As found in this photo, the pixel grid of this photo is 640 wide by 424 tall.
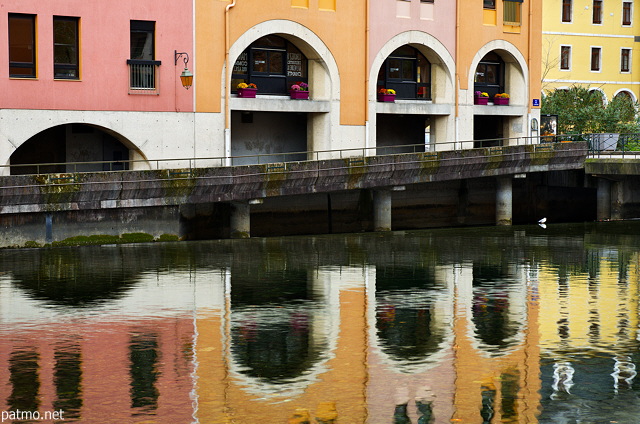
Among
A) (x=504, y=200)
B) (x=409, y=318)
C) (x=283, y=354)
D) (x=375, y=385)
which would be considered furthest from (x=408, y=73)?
(x=375, y=385)

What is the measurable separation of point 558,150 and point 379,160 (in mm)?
8461

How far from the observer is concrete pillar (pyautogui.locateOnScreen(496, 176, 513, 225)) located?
4259cm

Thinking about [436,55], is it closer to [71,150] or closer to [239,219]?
[239,219]

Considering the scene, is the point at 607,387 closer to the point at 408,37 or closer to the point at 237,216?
the point at 237,216

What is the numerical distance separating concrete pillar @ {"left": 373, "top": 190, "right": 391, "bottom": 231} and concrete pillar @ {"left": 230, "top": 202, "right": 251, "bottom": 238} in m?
5.52

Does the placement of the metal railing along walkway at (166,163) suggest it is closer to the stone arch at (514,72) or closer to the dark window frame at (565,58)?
the stone arch at (514,72)

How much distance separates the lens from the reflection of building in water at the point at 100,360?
14094 millimetres

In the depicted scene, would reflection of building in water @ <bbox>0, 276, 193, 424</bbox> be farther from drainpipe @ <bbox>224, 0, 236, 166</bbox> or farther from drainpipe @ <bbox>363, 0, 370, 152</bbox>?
drainpipe @ <bbox>363, 0, 370, 152</bbox>

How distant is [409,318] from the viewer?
→ 67.6 ft

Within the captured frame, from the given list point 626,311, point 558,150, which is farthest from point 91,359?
point 558,150

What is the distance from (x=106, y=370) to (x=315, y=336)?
3958 mm

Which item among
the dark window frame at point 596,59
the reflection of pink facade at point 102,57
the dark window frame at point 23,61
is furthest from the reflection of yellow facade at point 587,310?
the dark window frame at point 596,59

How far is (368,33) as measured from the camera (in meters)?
41.1

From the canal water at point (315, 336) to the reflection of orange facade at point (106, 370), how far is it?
41mm
